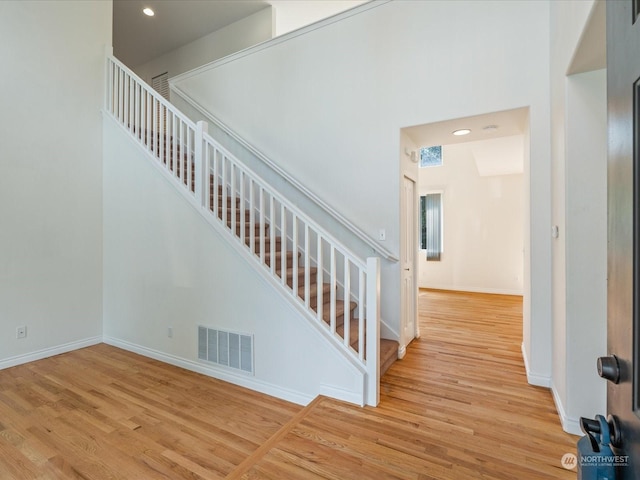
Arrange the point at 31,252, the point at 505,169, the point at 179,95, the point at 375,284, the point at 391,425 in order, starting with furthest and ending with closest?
the point at 505,169 < the point at 179,95 < the point at 31,252 < the point at 375,284 < the point at 391,425

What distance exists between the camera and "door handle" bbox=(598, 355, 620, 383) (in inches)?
28.1

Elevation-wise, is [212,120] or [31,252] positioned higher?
[212,120]

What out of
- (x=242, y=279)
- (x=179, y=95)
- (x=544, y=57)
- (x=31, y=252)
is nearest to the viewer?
(x=544, y=57)

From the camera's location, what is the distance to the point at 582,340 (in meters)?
1.99

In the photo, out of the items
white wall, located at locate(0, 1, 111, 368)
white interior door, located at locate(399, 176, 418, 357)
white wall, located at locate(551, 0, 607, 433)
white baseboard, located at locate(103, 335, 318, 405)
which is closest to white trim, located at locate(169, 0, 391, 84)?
white wall, located at locate(0, 1, 111, 368)

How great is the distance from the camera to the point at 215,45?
5.85 m

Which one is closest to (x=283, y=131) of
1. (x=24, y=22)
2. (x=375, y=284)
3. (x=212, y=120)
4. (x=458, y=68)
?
(x=212, y=120)

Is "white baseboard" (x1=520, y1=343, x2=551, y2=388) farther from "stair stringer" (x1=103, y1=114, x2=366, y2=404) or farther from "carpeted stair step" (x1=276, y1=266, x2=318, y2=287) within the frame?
"carpeted stair step" (x1=276, y1=266, x2=318, y2=287)

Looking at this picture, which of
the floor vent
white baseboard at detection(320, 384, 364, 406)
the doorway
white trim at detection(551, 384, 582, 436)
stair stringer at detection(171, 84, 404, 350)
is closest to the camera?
white trim at detection(551, 384, 582, 436)

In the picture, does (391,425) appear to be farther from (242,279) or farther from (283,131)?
(283,131)

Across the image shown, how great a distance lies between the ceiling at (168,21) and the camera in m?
5.18

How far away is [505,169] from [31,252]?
7660 millimetres

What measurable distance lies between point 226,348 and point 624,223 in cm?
301

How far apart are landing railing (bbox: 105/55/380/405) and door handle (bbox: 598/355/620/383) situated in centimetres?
169
